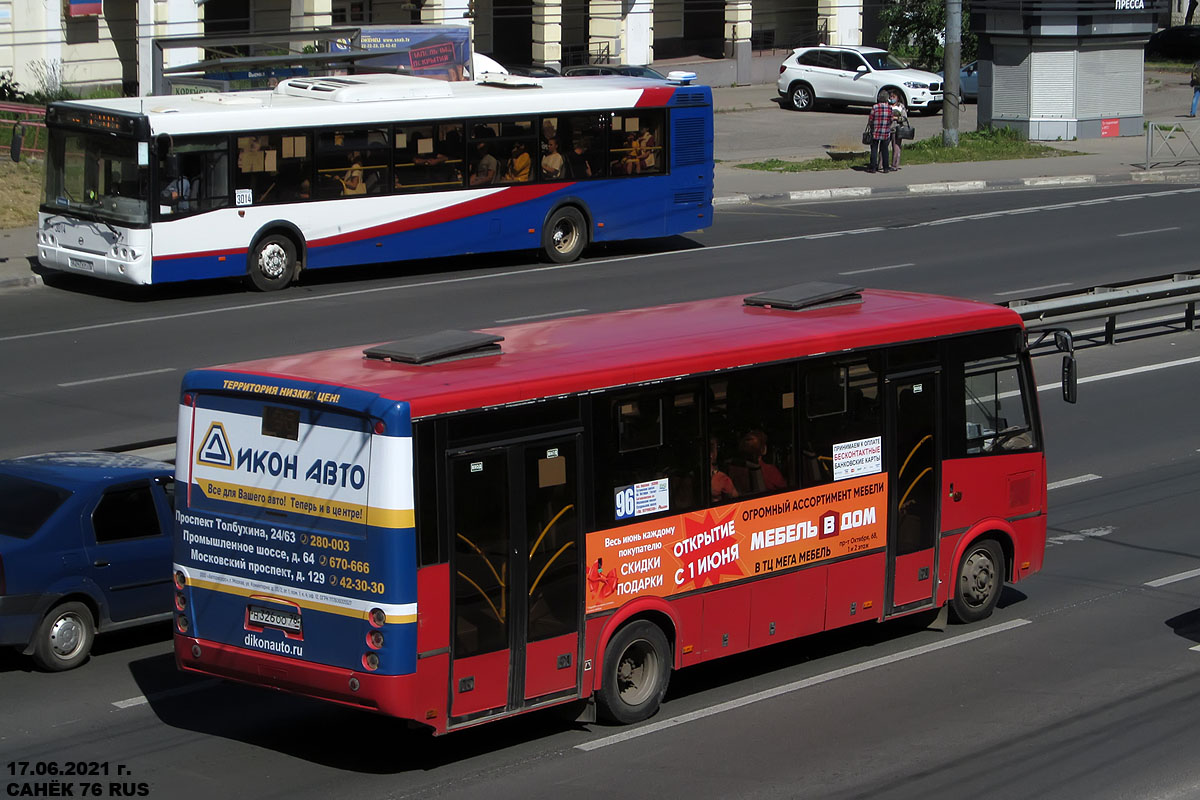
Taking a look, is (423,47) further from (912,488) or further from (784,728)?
(784,728)

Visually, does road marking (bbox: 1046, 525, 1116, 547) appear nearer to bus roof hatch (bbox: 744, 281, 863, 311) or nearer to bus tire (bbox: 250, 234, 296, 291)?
bus roof hatch (bbox: 744, 281, 863, 311)

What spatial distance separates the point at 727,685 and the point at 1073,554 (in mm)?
4217

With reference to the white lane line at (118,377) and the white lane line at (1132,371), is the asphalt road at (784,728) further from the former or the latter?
the white lane line at (118,377)

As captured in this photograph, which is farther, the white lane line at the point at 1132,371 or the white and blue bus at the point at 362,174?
the white and blue bus at the point at 362,174

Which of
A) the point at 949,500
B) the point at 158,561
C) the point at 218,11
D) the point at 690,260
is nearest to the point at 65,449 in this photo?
the point at 158,561

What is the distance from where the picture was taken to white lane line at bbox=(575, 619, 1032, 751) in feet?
31.7

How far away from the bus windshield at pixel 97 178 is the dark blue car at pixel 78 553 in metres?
12.6

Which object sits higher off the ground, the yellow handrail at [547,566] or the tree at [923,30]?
the tree at [923,30]

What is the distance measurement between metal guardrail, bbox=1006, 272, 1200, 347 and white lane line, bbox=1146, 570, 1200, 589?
6702 millimetres

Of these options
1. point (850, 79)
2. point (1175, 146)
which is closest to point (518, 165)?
point (1175, 146)

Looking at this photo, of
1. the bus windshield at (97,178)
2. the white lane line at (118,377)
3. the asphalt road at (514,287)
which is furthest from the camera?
the bus windshield at (97,178)

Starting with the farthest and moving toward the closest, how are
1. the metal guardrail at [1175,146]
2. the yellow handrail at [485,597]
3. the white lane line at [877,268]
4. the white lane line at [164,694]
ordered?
the metal guardrail at [1175,146]
the white lane line at [877,268]
the white lane line at [164,694]
the yellow handrail at [485,597]

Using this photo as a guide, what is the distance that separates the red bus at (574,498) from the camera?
28.5 ft

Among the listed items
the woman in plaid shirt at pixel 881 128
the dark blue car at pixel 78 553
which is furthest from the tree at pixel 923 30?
the dark blue car at pixel 78 553
